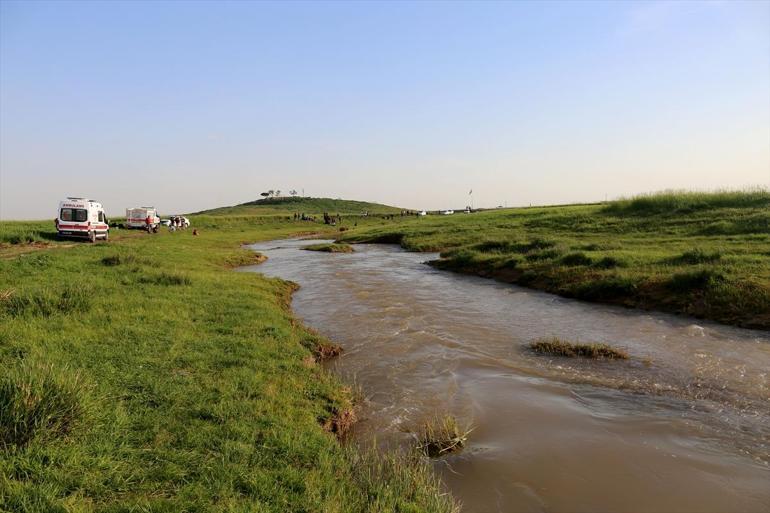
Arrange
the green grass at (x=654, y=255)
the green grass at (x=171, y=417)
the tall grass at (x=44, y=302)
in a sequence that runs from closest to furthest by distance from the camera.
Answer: the green grass at (x=171, y=417)
the tall grass at (x=44, y=302)
the green grass at (x=654, y=255)

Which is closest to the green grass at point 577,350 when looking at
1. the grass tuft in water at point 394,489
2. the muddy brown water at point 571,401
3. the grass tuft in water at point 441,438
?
the muddy brown water at point 571,401

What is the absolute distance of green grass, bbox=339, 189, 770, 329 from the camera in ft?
49.8

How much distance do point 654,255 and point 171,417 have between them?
22181mm

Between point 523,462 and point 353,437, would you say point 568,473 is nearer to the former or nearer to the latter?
point 523,462

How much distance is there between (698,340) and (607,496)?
8.75 meters

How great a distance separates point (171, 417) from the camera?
636 centimetres

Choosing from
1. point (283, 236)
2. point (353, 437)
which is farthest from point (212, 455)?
point (283, 236)

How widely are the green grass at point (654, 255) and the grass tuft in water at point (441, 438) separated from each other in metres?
11.4

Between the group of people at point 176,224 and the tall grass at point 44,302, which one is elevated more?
the group of people at point 176,224

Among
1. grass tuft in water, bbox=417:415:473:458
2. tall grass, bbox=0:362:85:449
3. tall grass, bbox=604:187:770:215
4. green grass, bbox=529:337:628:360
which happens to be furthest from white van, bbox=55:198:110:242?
tall grass, bbox=604:187:770:215

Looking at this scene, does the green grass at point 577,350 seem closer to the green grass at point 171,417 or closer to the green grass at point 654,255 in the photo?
the green grass at point 654,255

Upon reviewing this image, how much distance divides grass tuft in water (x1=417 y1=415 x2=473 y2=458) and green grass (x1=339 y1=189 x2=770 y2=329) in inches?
449

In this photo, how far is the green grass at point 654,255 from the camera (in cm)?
1516

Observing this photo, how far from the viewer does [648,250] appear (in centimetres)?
2350
